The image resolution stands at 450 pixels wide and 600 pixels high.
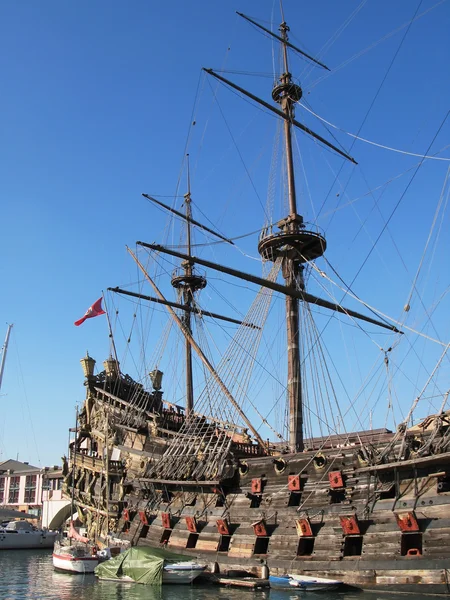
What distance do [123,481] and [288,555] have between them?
59.4ft

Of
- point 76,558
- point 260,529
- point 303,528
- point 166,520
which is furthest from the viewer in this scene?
point 76,558

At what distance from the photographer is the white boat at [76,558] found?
3095cm

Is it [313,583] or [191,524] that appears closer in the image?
[313,583]

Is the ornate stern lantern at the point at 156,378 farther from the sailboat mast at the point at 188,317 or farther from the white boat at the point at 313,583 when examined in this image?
the white boat at the point at 313,583

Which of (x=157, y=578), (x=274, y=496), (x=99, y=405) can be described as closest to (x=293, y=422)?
(x=274, y=496)

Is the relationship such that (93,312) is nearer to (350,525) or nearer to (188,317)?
(188,317)

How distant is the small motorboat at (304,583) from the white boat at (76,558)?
43.9ft

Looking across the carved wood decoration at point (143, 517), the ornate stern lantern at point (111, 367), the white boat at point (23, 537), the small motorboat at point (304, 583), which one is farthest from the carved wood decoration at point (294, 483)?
the white boat at point (23, 537)

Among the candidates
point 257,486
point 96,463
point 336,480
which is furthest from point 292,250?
point 96,463

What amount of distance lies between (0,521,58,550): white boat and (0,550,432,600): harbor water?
24.2 metres

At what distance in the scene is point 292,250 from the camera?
111 ft

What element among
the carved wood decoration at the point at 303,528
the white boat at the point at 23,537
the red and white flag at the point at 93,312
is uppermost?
the red and white flag at the point at 93,312

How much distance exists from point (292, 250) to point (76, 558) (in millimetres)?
21013

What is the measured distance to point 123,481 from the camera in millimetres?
38031
